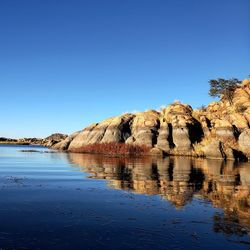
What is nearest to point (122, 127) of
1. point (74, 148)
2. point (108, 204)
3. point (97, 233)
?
point (74, 148)

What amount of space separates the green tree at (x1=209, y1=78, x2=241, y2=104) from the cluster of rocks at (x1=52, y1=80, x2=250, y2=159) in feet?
4.43

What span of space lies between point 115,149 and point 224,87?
122 ft

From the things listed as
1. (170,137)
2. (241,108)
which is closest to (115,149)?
(170,137)

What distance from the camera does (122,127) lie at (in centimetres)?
9781

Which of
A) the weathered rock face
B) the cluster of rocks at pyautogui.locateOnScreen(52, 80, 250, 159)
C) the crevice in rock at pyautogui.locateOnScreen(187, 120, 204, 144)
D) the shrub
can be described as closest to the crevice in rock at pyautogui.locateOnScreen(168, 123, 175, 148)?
the cluster of rocks at pyautogui.locateOnScreen(52, 80, 250, 159)

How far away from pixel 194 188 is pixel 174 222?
439 inches

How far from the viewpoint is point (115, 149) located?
296 ft

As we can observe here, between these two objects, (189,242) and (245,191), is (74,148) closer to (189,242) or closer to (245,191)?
(245,191)

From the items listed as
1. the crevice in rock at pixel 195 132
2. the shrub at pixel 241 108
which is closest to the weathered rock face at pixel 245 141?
the crevice in rock at pixel 195 132

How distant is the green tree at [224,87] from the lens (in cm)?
10031

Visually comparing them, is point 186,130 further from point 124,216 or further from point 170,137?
point 124,216

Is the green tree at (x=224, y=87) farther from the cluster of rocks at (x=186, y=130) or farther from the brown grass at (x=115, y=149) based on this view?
the brown grass at (x=115, y=149)

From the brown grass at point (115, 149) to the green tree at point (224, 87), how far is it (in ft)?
100

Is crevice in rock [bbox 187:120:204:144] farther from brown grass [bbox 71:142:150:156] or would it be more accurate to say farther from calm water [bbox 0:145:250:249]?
calm water [bbox 0:145:250:249]
